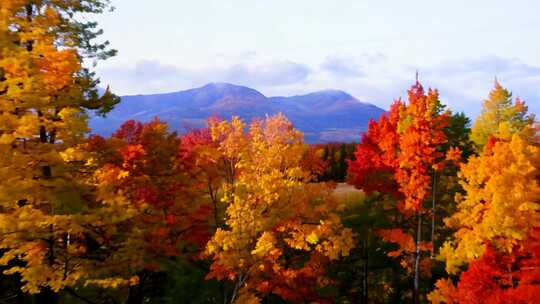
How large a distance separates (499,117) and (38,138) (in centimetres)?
2885

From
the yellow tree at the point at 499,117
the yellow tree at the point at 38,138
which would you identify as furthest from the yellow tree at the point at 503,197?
the yellow tree at the point at 38,138

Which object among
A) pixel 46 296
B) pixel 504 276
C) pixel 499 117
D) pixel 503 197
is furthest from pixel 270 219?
pixel 499 117

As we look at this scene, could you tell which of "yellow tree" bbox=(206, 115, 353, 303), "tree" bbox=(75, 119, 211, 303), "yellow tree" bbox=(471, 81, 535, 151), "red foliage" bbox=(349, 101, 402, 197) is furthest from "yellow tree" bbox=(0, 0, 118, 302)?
"yellow tree" bbox=(471, 81, 535, 151)

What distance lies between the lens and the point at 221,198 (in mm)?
24531

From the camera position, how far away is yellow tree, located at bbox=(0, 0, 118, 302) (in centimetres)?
1429

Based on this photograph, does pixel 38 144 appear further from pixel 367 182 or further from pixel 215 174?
pixel 367 182

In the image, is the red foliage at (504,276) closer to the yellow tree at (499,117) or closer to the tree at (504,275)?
the tree at (504,275)

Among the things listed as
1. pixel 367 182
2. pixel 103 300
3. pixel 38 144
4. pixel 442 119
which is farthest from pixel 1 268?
pixel 442 119

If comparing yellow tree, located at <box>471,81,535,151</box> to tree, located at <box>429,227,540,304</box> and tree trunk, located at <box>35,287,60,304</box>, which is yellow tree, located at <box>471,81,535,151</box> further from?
tree trunk, located at <box>35,287,60,304</box>

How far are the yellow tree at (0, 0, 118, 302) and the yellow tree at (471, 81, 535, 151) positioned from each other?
2632 cm

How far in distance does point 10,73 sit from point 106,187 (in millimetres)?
4773

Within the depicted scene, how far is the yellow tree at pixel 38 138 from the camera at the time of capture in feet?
46.9

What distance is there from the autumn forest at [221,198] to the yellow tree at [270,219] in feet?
0.32

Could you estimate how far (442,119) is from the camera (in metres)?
29.7
